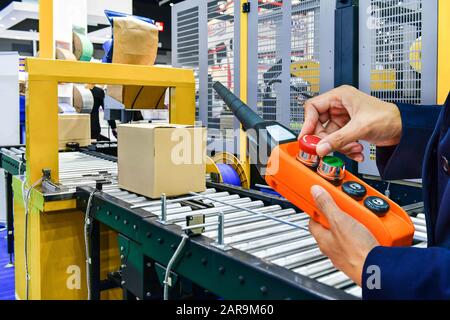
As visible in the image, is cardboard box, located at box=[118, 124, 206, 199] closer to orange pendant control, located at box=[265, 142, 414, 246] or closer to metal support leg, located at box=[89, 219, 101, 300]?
metal support leg, located at box=[89, 219, 101, 300]

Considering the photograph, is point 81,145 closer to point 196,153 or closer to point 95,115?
point 95,115

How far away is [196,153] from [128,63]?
2.84 ft

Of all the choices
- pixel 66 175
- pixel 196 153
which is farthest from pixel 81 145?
pixel 196 153

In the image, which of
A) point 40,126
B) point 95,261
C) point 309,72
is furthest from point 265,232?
point 309,72

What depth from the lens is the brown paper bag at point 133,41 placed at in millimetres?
2221

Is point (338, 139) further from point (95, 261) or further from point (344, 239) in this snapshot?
point (95, 261)

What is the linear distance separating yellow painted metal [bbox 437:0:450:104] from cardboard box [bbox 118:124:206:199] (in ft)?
3.46

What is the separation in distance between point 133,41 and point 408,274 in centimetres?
195

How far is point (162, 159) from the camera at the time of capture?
1.58 metres

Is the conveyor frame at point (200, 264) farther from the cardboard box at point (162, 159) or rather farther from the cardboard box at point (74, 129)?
the cardboard box at point (74, 129)

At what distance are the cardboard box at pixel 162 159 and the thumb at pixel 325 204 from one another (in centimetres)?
84

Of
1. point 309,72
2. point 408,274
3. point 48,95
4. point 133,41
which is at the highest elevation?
point 133,41

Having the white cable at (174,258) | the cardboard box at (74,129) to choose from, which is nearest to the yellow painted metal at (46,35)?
the cardboard box at (74,129)

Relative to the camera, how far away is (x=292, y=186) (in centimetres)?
97
